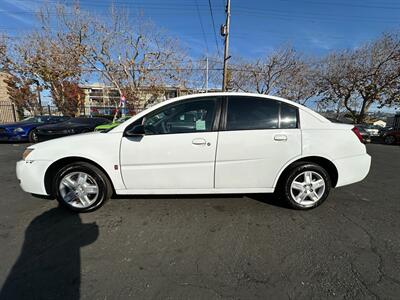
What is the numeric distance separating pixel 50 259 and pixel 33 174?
1.39 m

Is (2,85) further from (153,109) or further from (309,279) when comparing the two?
(309,279)

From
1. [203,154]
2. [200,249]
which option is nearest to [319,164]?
[203,154]

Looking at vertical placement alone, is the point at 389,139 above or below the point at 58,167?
below

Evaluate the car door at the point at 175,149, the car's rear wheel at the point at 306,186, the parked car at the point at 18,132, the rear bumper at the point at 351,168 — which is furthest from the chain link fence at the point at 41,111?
the rear bumper at the point at 351,168

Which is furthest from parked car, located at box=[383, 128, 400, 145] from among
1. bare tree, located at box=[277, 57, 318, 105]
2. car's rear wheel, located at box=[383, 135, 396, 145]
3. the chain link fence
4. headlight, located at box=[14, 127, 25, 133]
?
headlight, located at box=[14, 127, 25, 133]

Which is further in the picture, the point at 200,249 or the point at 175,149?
the point at 175,149

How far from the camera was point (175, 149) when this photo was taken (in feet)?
9.12

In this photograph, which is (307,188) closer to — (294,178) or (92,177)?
(294,178)

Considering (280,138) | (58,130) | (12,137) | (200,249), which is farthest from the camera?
(12,137)

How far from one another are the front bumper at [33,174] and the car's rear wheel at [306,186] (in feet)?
11.2

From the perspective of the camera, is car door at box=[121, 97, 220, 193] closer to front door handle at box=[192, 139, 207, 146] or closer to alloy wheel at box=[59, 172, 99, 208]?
front door handle at box=[192, 139, 207, 146]

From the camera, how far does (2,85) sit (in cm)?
2667

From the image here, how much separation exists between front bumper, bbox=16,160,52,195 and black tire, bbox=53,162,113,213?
179 mm

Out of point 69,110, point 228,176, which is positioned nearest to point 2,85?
point 69,110
